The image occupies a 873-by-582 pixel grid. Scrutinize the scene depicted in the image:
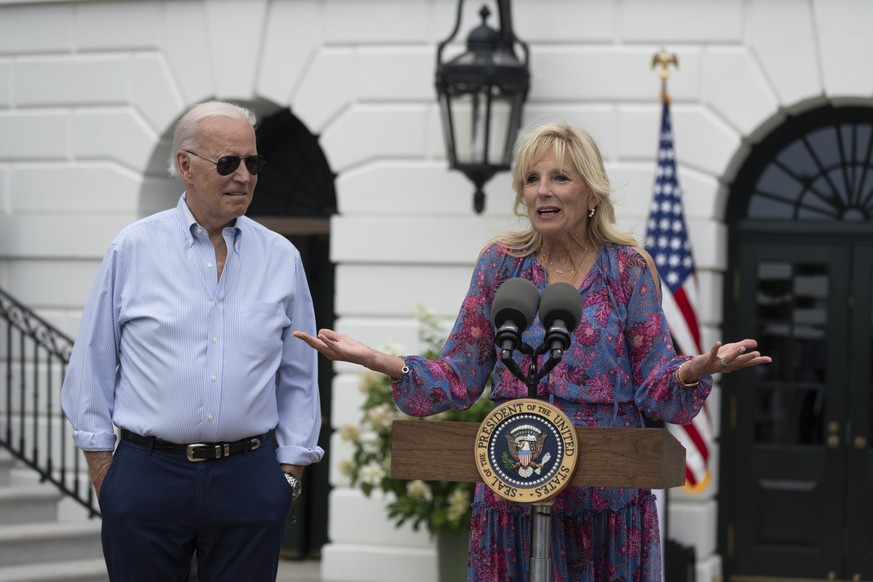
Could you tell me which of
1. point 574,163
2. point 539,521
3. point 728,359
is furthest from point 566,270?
point 539,521

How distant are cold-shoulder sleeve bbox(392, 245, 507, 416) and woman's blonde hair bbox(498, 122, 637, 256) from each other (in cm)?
12

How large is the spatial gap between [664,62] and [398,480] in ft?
10.1

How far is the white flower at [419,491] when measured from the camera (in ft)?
28.9

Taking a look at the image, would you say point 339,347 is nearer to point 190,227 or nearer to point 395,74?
point 190,227

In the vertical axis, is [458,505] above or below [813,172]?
below

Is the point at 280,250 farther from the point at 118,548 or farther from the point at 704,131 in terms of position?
the point at 704,131

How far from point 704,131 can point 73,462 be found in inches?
195

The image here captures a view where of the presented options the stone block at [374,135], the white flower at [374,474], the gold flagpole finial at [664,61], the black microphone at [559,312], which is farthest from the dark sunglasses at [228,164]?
the stone block at [374,135]

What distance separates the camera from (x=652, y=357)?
4.08 metres

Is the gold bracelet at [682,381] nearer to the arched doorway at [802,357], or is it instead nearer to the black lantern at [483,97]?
the black lantern at [483,97]

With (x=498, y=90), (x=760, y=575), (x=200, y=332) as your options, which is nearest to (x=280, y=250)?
(x=200, y=332)

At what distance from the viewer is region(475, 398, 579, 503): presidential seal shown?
11.8 feet

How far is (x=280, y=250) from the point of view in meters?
4.60

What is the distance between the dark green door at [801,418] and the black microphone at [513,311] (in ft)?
20.7
